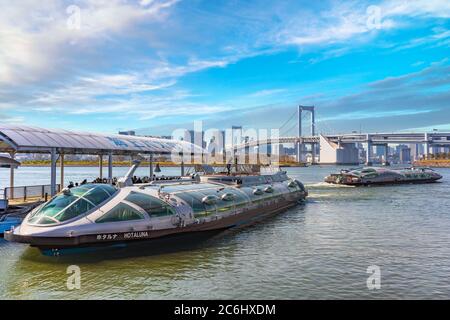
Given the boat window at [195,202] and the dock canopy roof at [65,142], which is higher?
the dock canopy roof at [65,142]

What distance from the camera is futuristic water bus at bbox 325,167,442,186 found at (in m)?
85.7

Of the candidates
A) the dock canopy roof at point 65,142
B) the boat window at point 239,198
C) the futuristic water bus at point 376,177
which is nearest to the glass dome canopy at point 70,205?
the dock canopy roof at point 65,142

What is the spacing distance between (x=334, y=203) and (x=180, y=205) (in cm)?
3066

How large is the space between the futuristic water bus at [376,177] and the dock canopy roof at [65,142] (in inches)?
1837

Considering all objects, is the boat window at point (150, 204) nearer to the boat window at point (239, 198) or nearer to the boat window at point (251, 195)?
the boat window at point (239, 198)

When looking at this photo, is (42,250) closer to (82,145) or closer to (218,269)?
(218,269)

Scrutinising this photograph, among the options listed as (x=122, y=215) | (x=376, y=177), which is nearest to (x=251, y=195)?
(x=122, y=215)

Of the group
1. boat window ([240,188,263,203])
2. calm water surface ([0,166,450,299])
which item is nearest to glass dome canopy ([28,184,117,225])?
calm water surface ([0,166,450,299])

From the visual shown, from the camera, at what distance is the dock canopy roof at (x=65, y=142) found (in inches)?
1166

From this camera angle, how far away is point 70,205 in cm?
2166

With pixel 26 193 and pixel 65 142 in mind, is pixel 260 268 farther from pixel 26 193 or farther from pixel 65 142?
pixel 26 193
